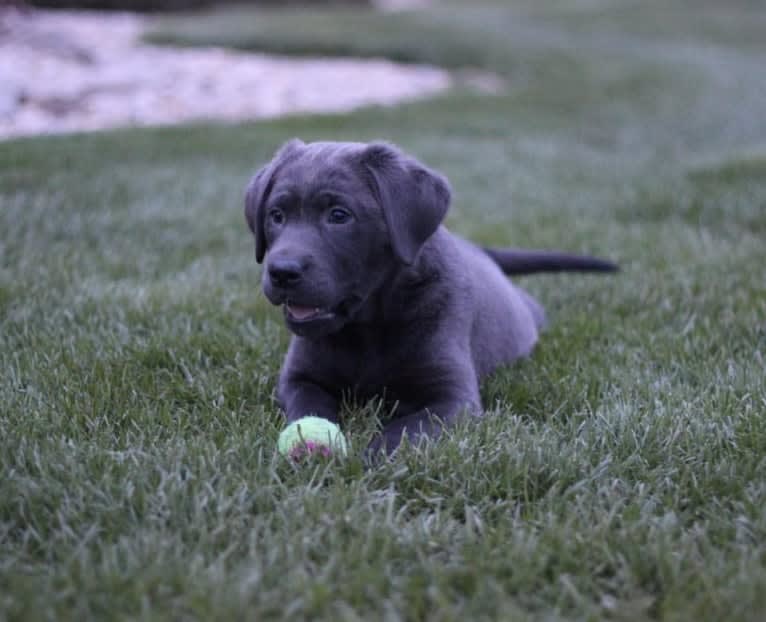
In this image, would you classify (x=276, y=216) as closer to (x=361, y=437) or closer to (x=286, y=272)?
(x=286, y=272)

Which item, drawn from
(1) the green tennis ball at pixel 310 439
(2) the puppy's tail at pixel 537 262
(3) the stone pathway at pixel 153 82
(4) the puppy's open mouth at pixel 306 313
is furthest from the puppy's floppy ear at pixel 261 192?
(3) the stone pathway at pixel 153 82

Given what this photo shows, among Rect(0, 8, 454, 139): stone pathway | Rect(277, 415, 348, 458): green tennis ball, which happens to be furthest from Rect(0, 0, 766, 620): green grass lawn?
Rect(0, 8, 454, 139): stone pathway

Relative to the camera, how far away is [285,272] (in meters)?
2.80

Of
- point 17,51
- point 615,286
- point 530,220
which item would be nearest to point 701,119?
point 530,220

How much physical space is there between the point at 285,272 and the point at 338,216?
33cm

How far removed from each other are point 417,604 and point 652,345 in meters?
2.18

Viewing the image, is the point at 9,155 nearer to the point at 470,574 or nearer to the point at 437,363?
the point at 437,363

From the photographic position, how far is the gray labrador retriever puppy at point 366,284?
2.92 meters

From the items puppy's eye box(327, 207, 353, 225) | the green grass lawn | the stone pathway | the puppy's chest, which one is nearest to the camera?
the green grass lawn

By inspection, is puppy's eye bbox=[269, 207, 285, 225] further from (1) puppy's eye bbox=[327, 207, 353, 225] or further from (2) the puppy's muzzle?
(2) the puppy's muzzle

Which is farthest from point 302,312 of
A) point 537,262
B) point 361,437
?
point 537,262

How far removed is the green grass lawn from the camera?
205cm

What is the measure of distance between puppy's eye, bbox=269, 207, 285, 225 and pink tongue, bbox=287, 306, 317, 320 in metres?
0.34

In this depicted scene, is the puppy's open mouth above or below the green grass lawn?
above
